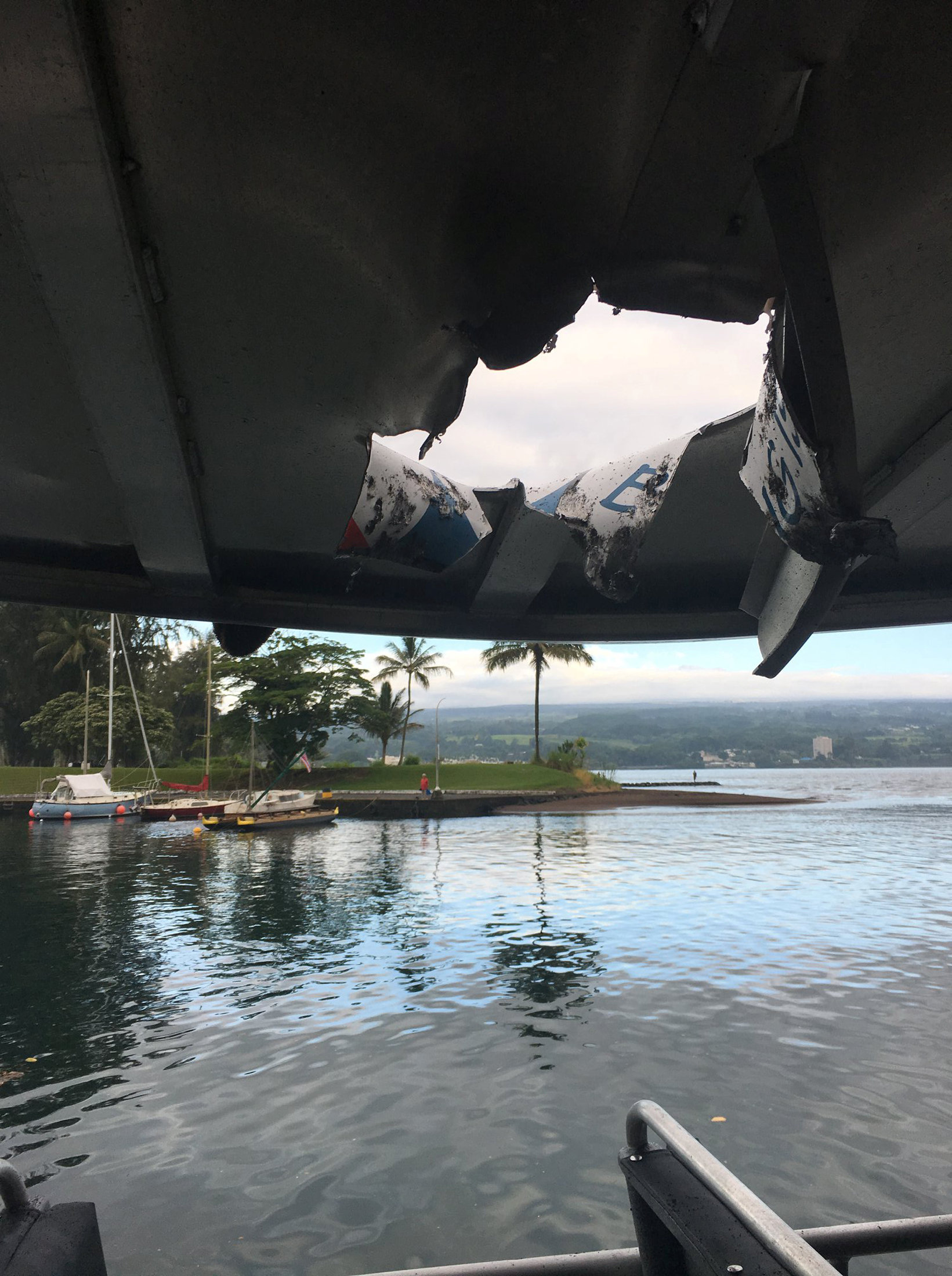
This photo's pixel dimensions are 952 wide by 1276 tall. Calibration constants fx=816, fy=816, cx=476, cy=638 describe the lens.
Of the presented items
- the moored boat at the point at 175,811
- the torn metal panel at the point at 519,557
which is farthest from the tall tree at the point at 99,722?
the torn metal panel at the point at 519,557

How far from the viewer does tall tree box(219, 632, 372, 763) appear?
62469mm

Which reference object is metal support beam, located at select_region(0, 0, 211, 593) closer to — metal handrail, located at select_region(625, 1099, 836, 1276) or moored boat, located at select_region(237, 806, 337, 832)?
metal handrail, located at select_region(625, 1099, 836, 1276)

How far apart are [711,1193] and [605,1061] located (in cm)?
950

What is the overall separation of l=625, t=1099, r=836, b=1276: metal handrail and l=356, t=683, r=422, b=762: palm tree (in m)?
62.0

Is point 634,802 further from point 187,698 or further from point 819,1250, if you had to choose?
point 819,1250

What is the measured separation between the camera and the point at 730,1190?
2119mm

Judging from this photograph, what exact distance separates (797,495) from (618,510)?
3.67ft

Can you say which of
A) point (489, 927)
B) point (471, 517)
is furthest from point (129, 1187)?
point (489, 927)

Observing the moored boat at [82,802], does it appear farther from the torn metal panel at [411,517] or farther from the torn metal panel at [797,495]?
the torn metal panel at [797,495]

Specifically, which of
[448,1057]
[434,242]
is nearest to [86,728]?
[448,1057]

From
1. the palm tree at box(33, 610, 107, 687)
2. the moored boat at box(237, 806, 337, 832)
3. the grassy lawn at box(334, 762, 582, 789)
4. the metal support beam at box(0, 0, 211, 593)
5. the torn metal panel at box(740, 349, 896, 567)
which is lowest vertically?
the moored boat at box(237, 806, 337, 832)

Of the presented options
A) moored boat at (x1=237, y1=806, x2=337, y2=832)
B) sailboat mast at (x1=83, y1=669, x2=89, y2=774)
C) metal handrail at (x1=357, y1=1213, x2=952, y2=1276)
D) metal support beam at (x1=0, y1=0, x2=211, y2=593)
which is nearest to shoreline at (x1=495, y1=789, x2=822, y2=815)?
moored boat at (x1=237, y1=806, x2=337, y2=832)

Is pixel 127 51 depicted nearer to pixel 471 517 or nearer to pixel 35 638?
pixel 471 517

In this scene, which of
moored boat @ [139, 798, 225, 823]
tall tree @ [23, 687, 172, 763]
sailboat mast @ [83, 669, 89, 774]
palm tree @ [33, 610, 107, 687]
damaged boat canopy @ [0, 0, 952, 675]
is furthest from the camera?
palm tree @ [33, 610, 107, 687]
